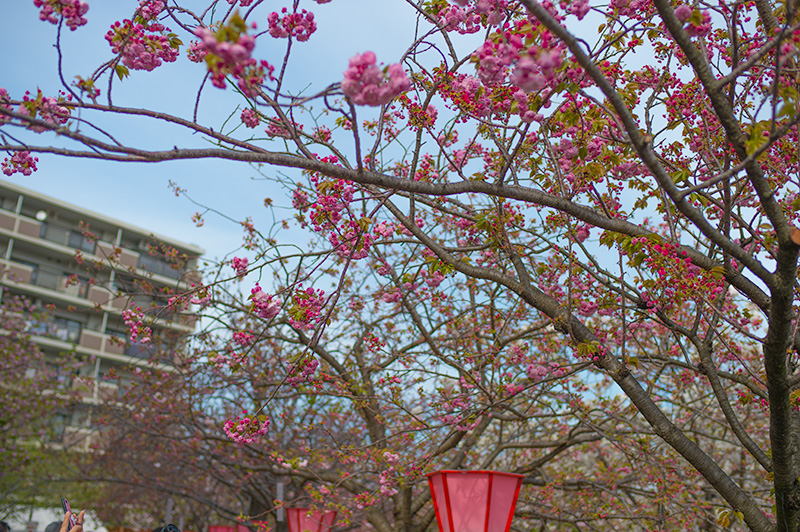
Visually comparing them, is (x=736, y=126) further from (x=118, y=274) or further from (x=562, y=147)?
(x=118, y=274)

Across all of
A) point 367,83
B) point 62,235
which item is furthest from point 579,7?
point 62,235

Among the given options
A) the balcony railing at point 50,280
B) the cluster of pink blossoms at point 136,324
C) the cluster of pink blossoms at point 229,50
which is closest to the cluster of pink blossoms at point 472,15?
the cluster of pink blossoms at point 229,50

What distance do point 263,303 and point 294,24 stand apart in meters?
1.77

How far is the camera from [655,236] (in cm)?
372

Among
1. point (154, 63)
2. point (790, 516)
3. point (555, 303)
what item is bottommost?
point (790, 516)

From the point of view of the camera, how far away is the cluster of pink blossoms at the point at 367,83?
2266 mm

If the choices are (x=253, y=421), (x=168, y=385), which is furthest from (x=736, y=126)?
(x=168, y=385)

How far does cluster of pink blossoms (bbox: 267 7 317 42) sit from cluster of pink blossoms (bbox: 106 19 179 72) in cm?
83

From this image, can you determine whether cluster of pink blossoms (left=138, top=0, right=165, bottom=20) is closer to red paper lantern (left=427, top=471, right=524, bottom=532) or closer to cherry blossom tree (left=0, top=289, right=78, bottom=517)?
red paper lantern (left=427, top=471, right=524, bottom=532)

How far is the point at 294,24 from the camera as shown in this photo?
3.18m

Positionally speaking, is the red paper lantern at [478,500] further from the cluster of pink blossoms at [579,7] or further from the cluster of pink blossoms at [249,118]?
the cluster of pink blossoms at [249,118]

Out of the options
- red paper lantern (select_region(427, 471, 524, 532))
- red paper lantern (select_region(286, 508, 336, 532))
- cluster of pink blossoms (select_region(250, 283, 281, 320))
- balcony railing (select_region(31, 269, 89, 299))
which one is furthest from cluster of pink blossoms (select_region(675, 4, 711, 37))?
balcony railing (select_region(31, 269, 89, 299))

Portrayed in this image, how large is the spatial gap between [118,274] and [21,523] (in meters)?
16.4

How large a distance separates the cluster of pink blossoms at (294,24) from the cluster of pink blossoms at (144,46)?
833mm
